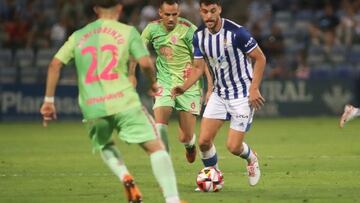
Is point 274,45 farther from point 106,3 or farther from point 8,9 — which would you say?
point 106,3

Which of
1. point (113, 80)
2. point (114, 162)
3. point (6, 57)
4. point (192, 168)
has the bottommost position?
point (6, 57)

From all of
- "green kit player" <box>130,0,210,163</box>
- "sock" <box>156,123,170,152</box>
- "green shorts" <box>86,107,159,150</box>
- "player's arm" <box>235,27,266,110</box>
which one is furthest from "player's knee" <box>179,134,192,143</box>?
"green shorts" <box>86,107,159,150</box>

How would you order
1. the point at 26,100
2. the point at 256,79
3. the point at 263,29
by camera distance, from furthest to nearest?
the point at 263,29 → the point at 26,100 → the point at 256,79

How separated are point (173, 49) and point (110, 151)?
11.3ft

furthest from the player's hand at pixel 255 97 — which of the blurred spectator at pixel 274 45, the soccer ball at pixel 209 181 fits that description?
the blurred spectator at pixel 274 45

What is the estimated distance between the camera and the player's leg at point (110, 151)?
878 centimetres

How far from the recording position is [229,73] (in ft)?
36.6

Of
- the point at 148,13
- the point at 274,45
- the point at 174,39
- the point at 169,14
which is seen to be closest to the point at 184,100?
the point at 174,39

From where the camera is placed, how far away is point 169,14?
1214 centimetres

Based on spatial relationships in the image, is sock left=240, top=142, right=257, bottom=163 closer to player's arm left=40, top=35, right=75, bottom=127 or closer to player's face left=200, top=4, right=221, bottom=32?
player's face left=200, top=4, right=221, bottom=32

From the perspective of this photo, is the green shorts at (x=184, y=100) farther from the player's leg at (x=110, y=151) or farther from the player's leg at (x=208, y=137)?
the player's leg at (x=110, y=151)

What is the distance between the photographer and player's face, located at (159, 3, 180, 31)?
39.4 feet

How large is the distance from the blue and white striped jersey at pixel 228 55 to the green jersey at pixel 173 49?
1102 mm

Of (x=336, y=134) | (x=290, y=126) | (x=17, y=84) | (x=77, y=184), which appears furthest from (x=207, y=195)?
(x=17, y=84)
